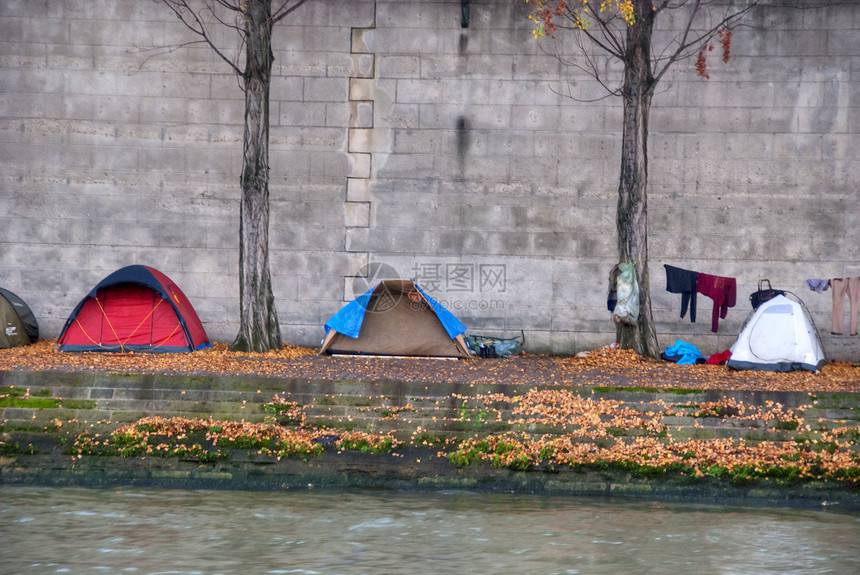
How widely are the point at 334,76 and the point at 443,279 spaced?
11.3 feet

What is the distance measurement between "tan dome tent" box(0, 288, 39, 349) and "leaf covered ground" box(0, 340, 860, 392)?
0.41 metres

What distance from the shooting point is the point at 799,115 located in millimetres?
12398

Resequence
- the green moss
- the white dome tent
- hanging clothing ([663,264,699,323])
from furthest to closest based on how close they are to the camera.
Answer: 1. hanging clothing ([663,264,699,323])
2. the white dome tent
3. the green moss

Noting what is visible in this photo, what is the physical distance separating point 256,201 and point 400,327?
259 centimetres

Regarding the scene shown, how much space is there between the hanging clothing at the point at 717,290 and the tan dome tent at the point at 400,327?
3512 millimetres

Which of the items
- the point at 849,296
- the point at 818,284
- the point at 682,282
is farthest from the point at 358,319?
the point at 849,296

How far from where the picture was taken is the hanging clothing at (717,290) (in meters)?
12.0

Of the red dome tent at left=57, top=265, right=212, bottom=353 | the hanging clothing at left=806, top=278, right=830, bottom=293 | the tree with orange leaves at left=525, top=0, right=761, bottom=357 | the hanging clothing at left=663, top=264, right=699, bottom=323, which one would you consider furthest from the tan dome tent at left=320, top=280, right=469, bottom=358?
the hanging clothing at left=806, top=278, right=830, bottom=293

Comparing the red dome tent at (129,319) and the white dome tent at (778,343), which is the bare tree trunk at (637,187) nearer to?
the white dome tent at (778,343)

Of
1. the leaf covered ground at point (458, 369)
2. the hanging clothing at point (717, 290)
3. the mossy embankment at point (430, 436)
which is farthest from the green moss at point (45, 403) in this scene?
the hanging clothing at point (717, 290)

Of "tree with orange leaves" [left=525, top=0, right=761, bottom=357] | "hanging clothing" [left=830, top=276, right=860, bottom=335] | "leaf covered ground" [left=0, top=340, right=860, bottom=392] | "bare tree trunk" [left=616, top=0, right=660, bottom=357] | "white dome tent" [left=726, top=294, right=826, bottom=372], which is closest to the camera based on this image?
"leaf covered ground" [left=0, top=340, right=860, bottom=392]

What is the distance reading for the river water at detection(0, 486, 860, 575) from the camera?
5637mm

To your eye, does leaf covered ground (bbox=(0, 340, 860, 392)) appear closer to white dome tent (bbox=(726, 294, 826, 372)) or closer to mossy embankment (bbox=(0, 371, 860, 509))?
white dome tent (bbox=(726, 294, 826, 372))

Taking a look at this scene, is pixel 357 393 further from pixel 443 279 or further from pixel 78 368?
pixel 443 279
